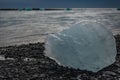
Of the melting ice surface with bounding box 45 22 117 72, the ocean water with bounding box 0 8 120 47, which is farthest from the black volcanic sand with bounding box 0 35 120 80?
the ocean water with bounding box 0 8 120 47

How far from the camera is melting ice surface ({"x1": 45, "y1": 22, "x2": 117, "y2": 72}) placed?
10773 mm

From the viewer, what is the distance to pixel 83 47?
35.5ft

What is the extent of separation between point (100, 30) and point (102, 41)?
1.52 ft

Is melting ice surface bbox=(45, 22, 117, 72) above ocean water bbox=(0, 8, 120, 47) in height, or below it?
above

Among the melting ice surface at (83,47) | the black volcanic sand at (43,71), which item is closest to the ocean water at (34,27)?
the melting ice surface at (83,47)

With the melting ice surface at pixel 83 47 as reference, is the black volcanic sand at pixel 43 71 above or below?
below

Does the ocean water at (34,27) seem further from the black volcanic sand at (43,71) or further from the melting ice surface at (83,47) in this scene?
the black volcanic sand at (43,71)

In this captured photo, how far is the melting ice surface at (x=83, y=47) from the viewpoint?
10.8 meters

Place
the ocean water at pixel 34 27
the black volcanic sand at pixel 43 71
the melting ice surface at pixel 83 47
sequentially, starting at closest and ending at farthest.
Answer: the black volcanic sand at pixel 43 71
the melting ice surface at pixel 83 47
the ocean water at pixel 34 27

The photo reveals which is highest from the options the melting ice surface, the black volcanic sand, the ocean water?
the melting ice surface

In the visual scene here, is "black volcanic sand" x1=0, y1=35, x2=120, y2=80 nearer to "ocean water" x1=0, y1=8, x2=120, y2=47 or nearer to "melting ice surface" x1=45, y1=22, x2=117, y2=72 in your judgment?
"melting ice surface" x1=45, y1=22, x2=117, y2=72

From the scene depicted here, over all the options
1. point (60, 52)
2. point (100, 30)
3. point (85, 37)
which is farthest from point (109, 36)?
point (60, 52)

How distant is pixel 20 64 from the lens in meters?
12.0

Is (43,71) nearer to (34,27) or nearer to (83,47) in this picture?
(83,47)
